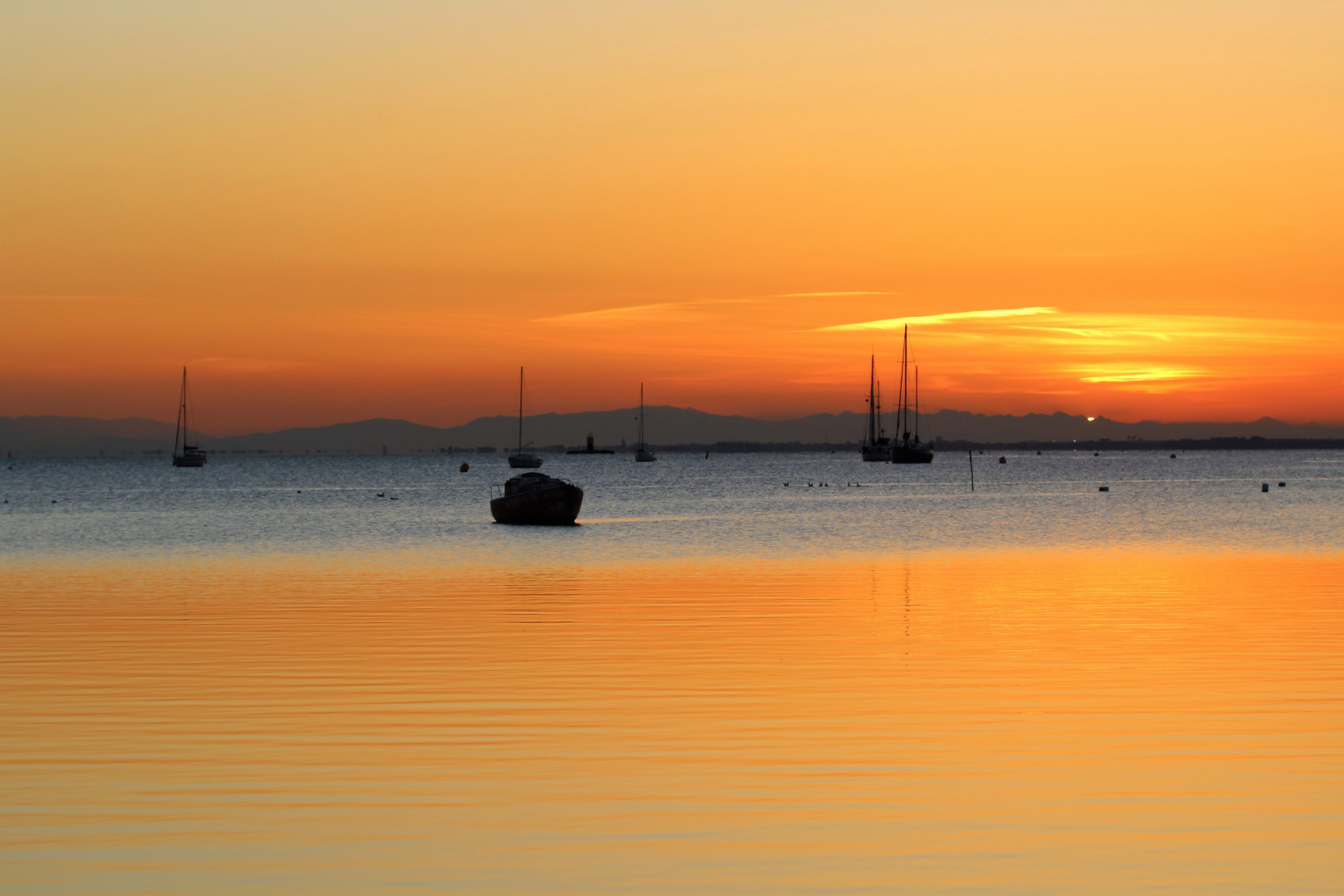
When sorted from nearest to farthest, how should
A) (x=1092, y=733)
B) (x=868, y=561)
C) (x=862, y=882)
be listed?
(x=862, y=882) < (x=1092, y=733) < (x=868, y=561)

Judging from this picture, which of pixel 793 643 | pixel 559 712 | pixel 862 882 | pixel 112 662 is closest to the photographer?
pixel 862 882

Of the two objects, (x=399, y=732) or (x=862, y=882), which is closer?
(x=862, y=882)

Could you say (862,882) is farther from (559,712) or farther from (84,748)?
(84,748)

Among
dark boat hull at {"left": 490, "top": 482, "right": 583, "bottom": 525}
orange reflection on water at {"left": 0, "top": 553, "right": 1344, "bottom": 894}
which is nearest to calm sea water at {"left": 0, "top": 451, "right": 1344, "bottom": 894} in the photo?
orange reflection on water at {"left": 0, "top": 553, "right": 1344, "bottom": 894}

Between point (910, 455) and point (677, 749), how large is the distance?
173m

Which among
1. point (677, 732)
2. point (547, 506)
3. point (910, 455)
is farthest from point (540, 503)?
point (910, 455)

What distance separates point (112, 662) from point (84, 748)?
6.59m

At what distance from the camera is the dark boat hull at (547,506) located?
64750 mm

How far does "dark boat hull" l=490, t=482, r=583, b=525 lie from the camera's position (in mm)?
64750

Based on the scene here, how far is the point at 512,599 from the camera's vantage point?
→ 2964 cm

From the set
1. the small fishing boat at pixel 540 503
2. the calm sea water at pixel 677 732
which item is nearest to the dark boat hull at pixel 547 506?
the small fishing boat at pixel 540 503

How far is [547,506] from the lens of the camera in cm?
6494

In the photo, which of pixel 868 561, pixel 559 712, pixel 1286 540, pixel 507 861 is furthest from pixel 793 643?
pixel 1286 540

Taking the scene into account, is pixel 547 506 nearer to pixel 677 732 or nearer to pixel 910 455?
pixel 677 732
